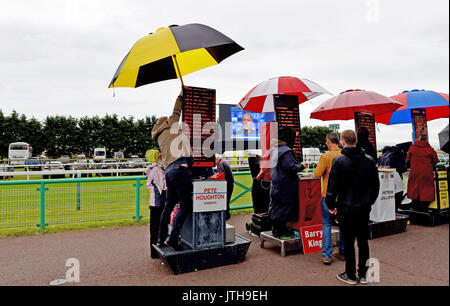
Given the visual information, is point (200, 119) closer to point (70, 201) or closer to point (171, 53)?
point (171, 53)

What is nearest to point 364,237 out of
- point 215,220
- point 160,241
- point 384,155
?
point 215,220

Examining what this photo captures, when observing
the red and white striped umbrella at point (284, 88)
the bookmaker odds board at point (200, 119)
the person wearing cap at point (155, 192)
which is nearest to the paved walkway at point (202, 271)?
the person wearing cap at point (155, 192)

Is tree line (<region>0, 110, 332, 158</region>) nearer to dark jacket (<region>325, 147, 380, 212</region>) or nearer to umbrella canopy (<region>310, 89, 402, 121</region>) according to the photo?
umbrella canopy (<region>310, 89, 402, 121</region>)

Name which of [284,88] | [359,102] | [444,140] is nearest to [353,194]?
[444,140]

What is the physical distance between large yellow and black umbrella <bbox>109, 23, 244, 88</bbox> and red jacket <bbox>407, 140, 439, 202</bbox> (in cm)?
498

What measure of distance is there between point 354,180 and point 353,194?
17cm

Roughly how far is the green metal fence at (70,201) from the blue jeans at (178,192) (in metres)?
3.53

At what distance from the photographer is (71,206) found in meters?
7.16

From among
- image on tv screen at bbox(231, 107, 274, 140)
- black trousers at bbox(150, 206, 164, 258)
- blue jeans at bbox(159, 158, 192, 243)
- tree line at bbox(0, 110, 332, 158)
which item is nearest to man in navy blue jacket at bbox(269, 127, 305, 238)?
blue jeans at bbox(159, 158, 192, 243)

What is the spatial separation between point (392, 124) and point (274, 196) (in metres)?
6.32

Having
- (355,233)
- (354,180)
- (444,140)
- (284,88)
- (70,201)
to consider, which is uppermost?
(284,88)

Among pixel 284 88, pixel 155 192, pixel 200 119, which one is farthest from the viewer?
pixel 284 88

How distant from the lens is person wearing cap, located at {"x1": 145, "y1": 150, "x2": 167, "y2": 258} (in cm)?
483

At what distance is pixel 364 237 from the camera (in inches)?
148
